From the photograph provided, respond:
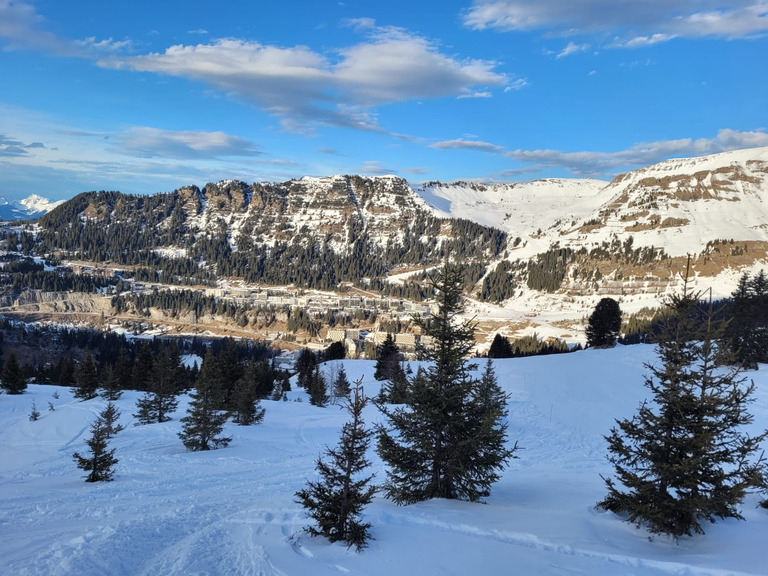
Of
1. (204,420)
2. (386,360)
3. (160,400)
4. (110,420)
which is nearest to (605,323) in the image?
(386,360)

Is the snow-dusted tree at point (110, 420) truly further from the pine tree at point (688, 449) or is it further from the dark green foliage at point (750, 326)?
the dark green foliage at point (750, 326)

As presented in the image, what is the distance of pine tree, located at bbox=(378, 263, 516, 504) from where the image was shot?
47.9 feet

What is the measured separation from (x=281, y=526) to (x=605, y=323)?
6778 cm

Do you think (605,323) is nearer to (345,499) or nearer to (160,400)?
(160,400)

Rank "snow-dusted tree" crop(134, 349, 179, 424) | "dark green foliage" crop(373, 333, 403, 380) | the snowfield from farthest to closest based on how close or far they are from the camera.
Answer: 1. "dark green foliage" crop(373, 333, 403, 380)
2. "snow-dusted tree" crop(134, 349, 179, 424)
3. the snowfield

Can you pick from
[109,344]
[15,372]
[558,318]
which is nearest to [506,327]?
[558,318]

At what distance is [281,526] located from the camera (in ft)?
39.9

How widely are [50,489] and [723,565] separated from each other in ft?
74.7

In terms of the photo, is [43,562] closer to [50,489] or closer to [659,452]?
[50,489]

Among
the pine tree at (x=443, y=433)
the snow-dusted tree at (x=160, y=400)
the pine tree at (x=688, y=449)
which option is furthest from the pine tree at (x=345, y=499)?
the snow-dusted tree at (x=160, y=400)

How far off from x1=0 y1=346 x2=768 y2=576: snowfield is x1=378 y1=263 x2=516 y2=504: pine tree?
825mm

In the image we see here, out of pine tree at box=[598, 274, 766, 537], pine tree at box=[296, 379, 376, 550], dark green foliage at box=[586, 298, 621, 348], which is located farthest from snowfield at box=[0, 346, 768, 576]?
dark green foliage at box=[586, 298, 621, 348]

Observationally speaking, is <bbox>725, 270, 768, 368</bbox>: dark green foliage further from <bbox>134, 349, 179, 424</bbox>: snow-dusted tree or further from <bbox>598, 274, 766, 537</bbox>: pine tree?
<bbox>134, 349, 179, 424</bbox>: snow-dusted tree

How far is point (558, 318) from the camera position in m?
165
